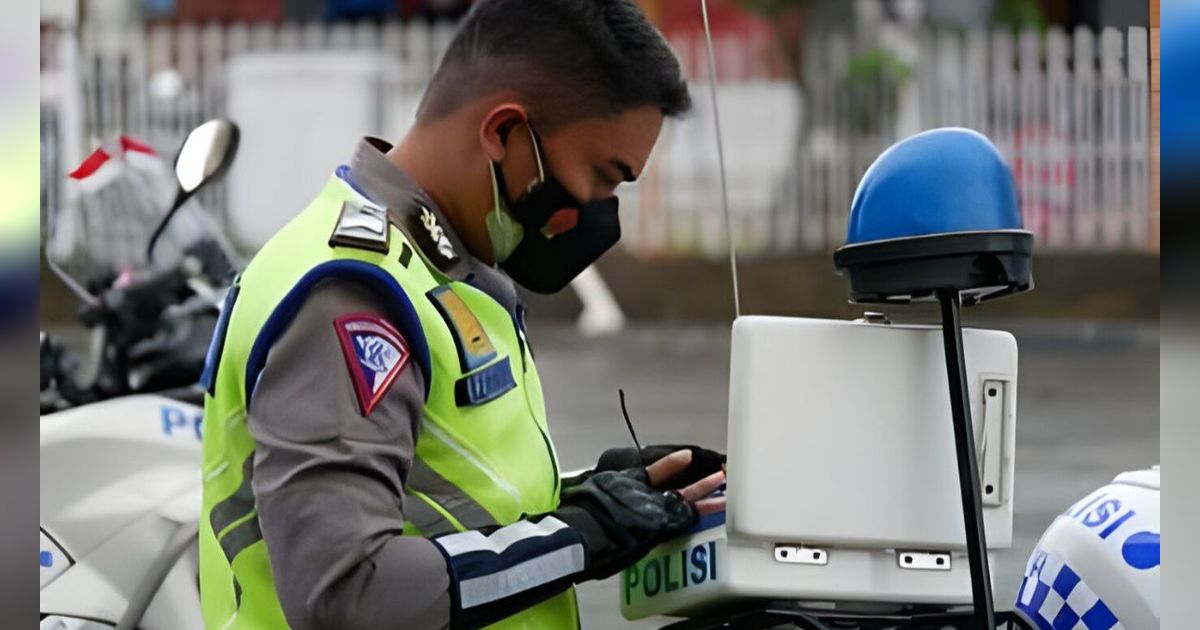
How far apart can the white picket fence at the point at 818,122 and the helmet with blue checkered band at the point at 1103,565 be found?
11.6 metres

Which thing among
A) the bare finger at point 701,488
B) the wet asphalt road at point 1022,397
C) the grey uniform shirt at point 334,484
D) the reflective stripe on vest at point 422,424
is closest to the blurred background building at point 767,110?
the wet asphalt road at point 1022,397

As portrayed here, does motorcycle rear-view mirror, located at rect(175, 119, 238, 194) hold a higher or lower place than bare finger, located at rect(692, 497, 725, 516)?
higher

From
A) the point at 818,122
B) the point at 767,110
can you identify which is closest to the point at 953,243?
the point at 818,122

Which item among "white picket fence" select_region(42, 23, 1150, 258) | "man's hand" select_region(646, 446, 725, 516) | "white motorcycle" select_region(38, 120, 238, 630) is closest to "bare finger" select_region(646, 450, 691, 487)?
"man's hand" select_region(646, 446, 725, 516)

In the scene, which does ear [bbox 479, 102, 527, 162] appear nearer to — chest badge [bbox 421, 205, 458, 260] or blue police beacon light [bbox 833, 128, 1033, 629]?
chest badge [bbox 421, 205, 458, 260]

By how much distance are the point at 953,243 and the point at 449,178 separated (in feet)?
1.61

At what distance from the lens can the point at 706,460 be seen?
1895mm

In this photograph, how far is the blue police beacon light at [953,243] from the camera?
1679 mm

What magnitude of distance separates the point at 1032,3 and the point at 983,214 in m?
Result: 14.2

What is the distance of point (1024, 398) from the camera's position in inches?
384

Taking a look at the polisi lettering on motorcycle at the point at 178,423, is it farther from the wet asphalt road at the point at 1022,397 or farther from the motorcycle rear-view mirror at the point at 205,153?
the wet asphalt road at the point at 1022,397

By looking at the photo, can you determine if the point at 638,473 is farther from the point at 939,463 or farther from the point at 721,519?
the point at 939,463

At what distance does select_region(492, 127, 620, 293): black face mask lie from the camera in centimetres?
169

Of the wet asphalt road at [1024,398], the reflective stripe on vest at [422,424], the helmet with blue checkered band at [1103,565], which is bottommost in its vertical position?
the wet asphalt road at [1024,398]
